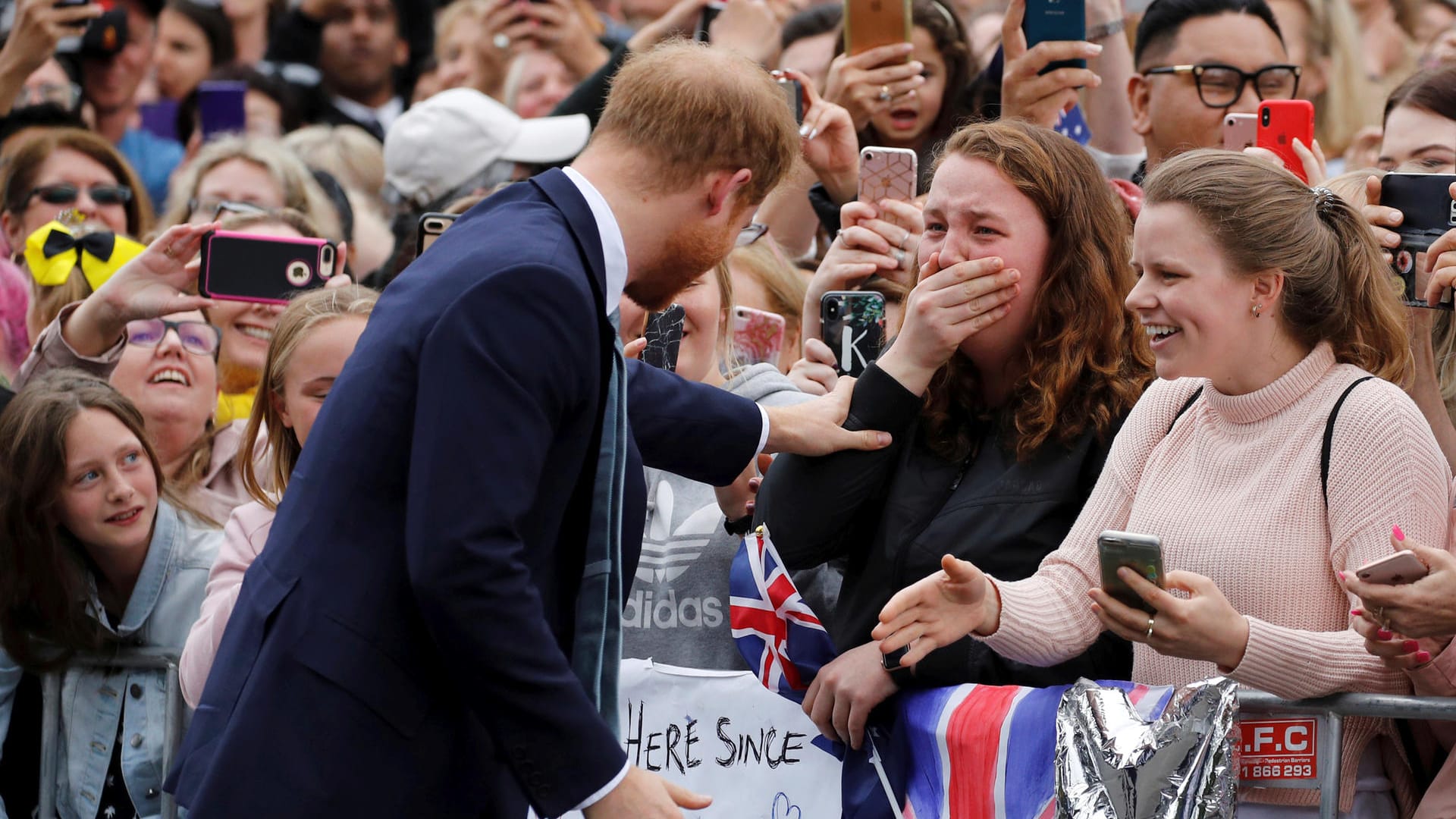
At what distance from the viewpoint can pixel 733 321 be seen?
4.59 meters

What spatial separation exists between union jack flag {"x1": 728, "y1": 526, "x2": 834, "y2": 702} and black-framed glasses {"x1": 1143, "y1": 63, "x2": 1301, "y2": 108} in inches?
81.8

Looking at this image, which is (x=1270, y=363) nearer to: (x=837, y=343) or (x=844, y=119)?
(x=837, y=343)

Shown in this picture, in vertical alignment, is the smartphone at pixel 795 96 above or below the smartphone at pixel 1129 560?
above

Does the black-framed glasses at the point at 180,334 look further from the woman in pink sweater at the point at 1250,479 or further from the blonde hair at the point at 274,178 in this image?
the woman in pink sweater at the point at 1250,479

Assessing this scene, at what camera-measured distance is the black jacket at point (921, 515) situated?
332 centimetres

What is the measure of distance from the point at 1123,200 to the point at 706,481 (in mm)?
1397

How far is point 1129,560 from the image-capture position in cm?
278

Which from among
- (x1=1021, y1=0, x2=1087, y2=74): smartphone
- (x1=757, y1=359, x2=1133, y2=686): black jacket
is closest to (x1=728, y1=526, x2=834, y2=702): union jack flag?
(x1=757, y1=359, x2=1133, y2=686): black jacket

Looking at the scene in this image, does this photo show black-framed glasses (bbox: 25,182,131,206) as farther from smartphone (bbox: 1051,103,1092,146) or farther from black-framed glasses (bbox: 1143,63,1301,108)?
black-framed glasses (bbox: 1143,63,1301,108)

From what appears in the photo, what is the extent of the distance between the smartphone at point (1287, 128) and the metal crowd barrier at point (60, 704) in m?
2.82

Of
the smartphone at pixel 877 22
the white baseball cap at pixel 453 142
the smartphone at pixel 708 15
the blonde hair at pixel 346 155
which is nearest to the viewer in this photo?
the smartphone at pixel 877 22

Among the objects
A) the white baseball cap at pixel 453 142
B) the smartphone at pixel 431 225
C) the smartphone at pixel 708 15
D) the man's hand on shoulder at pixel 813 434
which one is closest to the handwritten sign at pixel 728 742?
the man's hand on shoulder at pixel 813 434

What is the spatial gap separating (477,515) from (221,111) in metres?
5.24

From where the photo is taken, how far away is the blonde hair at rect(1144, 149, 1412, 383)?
308cm
